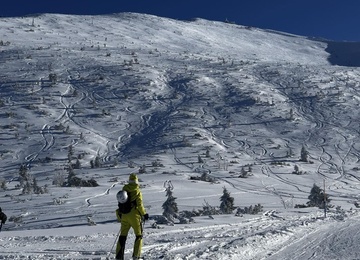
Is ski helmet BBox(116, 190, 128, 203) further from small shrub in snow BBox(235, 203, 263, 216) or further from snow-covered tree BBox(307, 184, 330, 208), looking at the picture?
snow-covered tree BBox(307, 184, 330, 208)

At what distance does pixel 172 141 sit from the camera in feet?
108

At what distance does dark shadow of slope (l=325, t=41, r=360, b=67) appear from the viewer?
80812mm

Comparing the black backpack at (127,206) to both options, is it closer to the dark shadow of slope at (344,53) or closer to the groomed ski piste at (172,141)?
the groomed ski piste at (172,141)

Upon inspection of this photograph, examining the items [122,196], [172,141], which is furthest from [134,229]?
[172,141]

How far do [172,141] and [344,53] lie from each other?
205 feet

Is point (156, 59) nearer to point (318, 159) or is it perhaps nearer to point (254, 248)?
point (318, 159)

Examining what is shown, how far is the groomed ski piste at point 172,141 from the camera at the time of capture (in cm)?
1068

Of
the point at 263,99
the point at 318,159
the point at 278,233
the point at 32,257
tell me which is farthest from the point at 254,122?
the point at 32,257

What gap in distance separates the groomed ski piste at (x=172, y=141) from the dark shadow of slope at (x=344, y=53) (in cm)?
735

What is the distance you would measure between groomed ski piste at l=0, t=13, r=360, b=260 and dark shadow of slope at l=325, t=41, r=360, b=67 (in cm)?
735

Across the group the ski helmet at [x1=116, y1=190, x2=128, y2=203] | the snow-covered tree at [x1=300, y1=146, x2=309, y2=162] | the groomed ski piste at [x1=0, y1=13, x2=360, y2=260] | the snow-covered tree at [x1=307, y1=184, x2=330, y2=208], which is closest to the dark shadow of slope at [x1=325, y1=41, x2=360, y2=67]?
the groomed ski piste at [x1=0, y1=13, x2=360, y2=260]

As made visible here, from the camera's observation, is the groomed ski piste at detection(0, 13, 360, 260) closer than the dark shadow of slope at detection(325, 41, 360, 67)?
Yes

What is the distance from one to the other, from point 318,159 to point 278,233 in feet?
Result: 67.4

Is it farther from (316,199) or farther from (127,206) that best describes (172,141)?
(127,206)
